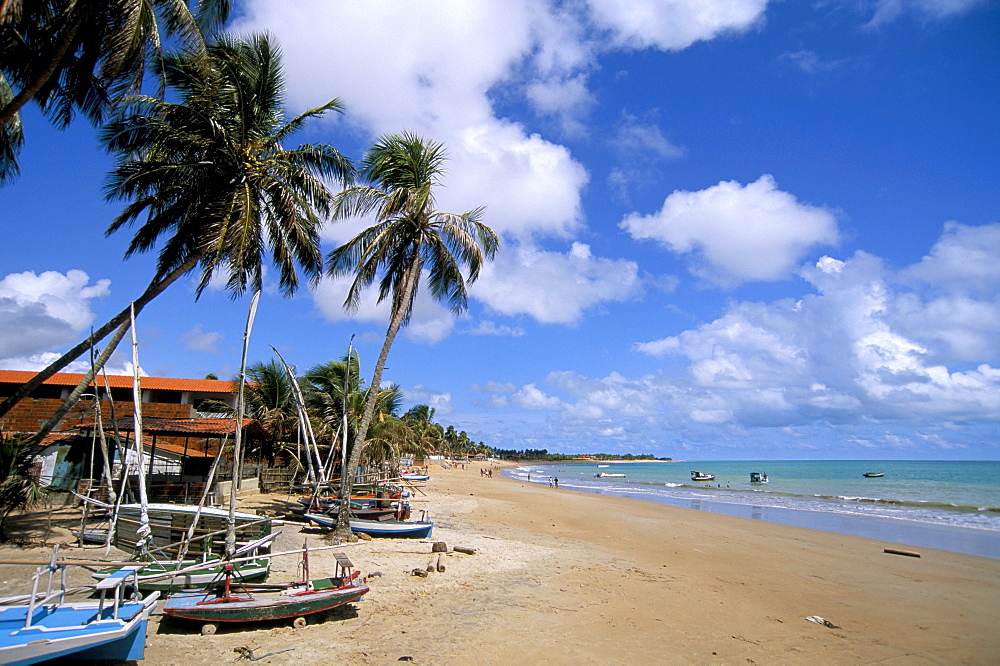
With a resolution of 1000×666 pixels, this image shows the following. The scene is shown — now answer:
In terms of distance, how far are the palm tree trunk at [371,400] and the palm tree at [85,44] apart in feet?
23.9

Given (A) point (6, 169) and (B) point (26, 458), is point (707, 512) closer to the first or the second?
(B) point (26, 458)

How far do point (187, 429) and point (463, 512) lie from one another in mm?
11749

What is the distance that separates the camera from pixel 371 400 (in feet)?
50.1

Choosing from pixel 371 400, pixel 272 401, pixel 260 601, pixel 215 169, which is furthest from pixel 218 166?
pixel 272 401

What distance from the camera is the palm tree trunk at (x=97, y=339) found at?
508 inches

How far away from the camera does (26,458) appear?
39.9 ft

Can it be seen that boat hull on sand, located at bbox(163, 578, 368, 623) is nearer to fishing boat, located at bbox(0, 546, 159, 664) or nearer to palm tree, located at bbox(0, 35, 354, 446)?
fishing boat, located at bbox(0, 546, 159, 664)

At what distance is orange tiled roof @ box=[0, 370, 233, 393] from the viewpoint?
88.5 ft

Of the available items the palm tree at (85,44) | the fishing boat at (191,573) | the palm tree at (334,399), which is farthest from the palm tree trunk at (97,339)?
the palm tree at (334,399)

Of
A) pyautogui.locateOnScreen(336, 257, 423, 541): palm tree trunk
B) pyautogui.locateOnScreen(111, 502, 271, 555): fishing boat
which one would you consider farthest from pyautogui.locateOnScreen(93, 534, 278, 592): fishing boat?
pyautogui.locateOnScreen(336, 257, 423, 541): palm tree trunk

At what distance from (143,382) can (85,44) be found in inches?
847

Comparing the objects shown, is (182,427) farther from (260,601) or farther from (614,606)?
(614,606)

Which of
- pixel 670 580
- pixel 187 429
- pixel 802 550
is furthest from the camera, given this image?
pixel 802 550

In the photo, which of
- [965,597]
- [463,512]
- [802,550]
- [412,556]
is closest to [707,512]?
[802,550]
